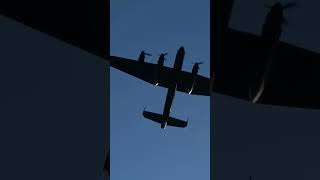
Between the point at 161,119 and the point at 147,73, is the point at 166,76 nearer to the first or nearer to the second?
the point at 147,73

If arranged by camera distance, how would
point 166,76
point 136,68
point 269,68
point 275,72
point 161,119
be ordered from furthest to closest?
point 161,119, point 136,68, point 166,76, point 275,72, point 269,68

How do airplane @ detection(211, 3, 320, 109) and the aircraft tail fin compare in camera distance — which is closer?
airplane @ detection(211, 3, 320, 109)

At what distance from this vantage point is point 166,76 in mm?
34281

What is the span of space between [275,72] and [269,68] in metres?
7.50

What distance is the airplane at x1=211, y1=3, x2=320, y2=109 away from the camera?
20359mm

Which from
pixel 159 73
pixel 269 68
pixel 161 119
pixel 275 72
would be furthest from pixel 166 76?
pixel 269 68

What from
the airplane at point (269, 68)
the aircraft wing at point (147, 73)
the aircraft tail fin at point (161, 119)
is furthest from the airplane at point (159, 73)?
the airplane at point (269, 68)

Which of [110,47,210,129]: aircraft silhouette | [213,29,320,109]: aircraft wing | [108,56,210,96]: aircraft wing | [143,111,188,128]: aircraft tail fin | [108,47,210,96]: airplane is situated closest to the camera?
[213,29,320,109]: aircraft wing

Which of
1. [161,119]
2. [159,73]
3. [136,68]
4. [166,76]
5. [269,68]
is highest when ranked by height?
[136,68]

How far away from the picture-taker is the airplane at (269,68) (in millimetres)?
20359

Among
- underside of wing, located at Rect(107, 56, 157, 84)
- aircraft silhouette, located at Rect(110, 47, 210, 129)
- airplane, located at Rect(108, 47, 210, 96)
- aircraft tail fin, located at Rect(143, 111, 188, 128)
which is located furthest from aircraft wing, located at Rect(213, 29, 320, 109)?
aircraft tail fin, located at Rect(143, 111, 188, 128)

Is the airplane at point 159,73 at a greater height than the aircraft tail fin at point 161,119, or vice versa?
the airplane at point 159,73

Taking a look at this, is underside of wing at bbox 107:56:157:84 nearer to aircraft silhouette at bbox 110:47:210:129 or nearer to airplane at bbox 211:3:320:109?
aircraft silhouette at bbox 110:47:210:129

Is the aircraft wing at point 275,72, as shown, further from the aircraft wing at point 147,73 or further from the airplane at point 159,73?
the aircraft wing at point 147,73
